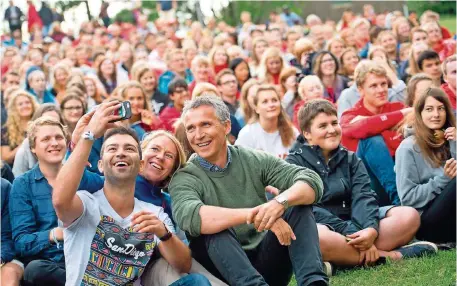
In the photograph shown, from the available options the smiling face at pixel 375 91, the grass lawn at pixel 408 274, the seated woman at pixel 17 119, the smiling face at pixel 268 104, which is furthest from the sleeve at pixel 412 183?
the seated woman at pixel 17 119

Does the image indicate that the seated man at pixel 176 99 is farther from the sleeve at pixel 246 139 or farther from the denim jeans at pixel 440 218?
the denim jeans at pixel 440 218

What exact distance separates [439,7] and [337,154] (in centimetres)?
1196

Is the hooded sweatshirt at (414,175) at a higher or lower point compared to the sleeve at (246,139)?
lower

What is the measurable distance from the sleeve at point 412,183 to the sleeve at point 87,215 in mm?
2731

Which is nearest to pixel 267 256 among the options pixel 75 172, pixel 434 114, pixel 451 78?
pixel 75 172

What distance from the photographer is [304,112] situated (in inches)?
246

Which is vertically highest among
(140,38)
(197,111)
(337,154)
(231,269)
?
(140,38)

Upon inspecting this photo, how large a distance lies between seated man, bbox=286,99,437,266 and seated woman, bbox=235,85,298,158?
1.60m

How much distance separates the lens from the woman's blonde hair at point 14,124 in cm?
838

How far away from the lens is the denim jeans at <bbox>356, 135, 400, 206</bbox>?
23.3ft

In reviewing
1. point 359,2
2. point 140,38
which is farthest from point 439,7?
point 359,2

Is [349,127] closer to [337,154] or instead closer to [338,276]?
[337,154]

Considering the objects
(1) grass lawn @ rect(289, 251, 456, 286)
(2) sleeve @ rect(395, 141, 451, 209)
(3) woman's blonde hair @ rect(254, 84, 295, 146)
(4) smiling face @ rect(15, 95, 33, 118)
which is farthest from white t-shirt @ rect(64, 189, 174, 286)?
(4) smiling face @ rect(15, 95, 33, 118)

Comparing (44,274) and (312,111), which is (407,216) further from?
(44,274)
